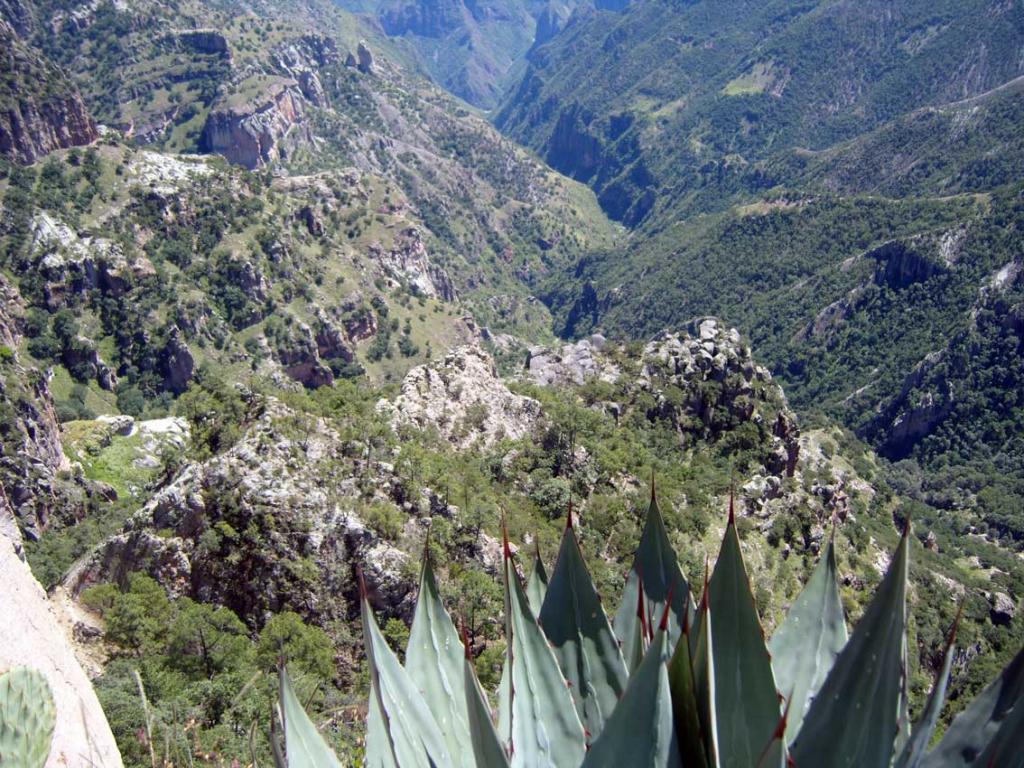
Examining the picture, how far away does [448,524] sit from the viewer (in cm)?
1725

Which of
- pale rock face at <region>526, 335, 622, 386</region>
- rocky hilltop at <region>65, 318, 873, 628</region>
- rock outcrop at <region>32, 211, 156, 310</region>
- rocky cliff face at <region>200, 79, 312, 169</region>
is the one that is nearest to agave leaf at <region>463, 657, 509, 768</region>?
rocky hilltop at <region>65, 318, 873, 628</region>

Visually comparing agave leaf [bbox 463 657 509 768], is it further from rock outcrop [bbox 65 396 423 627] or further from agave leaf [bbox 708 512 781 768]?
rock outcrop [bbox 65 396 423 627]

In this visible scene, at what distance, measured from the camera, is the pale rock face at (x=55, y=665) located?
14.1ft

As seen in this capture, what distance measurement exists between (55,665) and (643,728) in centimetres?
555

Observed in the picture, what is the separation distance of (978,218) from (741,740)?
125415mm

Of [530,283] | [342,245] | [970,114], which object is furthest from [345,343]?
[970,114]

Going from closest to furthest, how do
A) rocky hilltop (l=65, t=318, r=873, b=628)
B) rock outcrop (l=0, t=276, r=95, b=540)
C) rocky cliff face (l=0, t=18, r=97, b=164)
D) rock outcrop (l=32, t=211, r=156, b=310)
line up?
rocky hilltop (l=65, t=318, r=873, b=628), rock outcrop (l=0, t=276, r=95, b=540), rock outcrop (l=32, t=211, r=156, b=310), rocky cliff face (l=0, t=18, r=97, b=164)

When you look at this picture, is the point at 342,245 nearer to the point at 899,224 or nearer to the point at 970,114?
the point at 899,224

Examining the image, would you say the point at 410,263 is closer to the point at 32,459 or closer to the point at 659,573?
the point at 32,459

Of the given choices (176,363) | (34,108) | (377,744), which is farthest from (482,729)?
(34,108)

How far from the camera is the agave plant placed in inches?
78.4

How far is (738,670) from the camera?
247 centimetres

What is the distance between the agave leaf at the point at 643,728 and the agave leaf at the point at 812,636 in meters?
1.17

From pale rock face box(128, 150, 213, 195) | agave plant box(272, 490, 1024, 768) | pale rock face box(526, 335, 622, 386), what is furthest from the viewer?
pale rock face box(128, 150, 213, 195)
